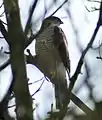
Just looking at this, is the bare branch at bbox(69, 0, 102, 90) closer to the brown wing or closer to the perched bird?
the perched bird

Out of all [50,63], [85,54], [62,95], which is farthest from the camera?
[50,63]

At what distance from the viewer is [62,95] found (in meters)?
2.86

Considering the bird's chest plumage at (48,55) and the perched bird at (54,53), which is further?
the bird's chest plumage at (48,55)

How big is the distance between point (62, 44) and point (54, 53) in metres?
0.13

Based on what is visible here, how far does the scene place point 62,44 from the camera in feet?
13.2

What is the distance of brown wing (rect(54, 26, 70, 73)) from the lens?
12.3 ft

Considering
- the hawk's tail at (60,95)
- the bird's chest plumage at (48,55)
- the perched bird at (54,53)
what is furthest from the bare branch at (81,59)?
the bird's chest plumage at (48,55)

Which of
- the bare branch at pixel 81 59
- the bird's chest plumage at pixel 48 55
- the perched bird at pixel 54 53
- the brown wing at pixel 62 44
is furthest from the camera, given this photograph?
the brown wing at pixel 62 44

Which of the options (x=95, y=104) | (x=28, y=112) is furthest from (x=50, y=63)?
(x=95, y=104)

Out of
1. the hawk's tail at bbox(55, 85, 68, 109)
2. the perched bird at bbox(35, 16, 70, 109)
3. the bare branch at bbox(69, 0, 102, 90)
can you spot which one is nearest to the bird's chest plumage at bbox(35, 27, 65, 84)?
the perched bird at bbox(35, 16, 70, 109)

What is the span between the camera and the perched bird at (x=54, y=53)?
3.36 m

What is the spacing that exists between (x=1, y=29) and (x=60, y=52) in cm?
151

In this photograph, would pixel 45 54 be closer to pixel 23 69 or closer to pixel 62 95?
pixel 62 95

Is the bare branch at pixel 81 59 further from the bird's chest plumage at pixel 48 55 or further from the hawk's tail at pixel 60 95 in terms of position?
the bird's chest plumage at pixel 48 55
